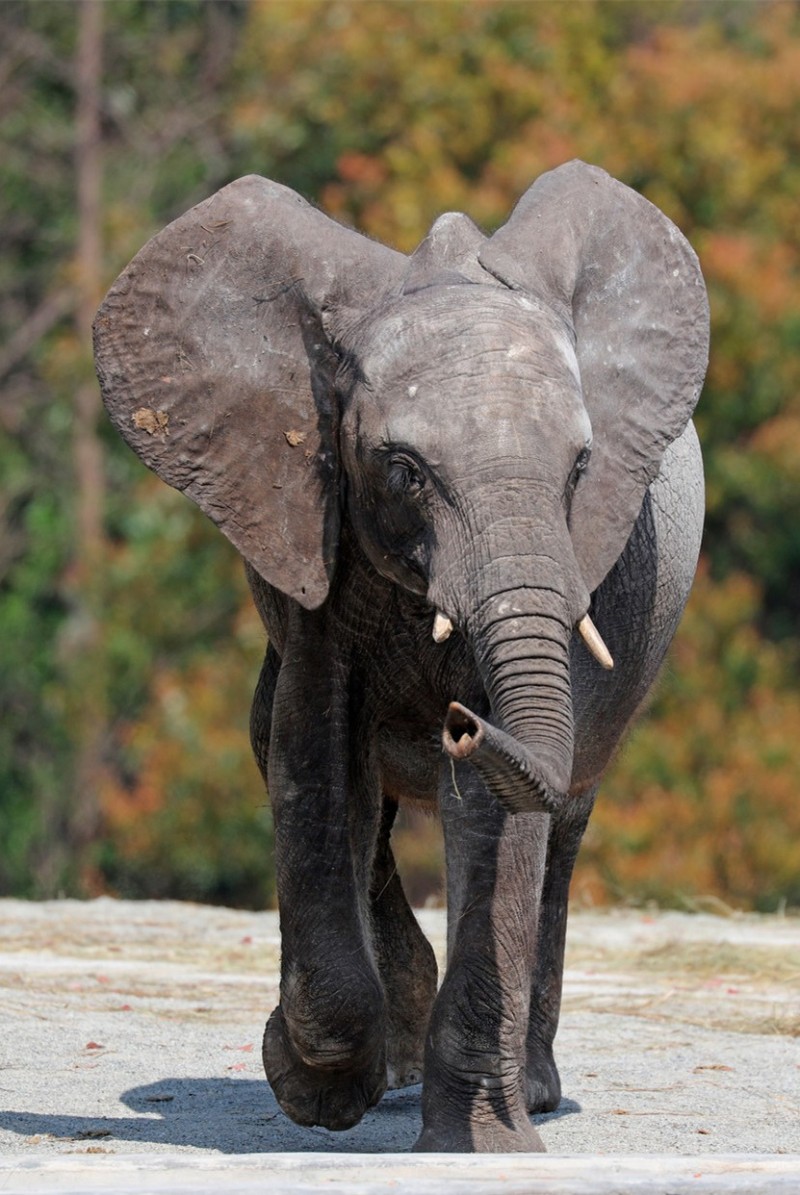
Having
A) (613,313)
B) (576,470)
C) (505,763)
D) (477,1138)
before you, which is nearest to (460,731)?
(505,763)

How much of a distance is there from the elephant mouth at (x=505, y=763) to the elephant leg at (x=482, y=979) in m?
0.66

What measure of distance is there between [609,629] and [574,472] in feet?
3.09

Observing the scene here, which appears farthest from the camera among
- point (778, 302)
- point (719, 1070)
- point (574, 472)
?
point (778, 302)

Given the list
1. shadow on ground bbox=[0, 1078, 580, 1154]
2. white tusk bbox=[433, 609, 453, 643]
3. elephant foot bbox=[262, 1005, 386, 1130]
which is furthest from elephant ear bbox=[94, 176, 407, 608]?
shadow on ground bbox=[0, 1078, 580, 1154]

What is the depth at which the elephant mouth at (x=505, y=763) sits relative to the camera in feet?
14.0

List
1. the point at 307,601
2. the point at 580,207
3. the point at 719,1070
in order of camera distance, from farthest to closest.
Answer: the point at 719,1070
the point at 580,207
the point at 307,601

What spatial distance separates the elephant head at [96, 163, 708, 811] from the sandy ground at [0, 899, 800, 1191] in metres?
1.27

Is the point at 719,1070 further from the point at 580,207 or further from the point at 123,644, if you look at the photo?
the point at 123,644

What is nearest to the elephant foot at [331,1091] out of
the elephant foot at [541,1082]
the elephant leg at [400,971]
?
the elephant foot at [541,1082]

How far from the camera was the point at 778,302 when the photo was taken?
1872 cm

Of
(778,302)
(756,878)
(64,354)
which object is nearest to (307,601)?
(756,878)

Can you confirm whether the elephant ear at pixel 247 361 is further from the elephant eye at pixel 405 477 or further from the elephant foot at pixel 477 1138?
the elephant foot at pixel 477 1138

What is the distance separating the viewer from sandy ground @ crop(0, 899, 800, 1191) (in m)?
5.75

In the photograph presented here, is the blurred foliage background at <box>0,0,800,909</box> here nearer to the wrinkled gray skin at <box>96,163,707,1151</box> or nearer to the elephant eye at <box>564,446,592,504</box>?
the wrinkled gray skin at <box>96,163,707,1151</box>
